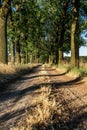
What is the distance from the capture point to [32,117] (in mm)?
6629

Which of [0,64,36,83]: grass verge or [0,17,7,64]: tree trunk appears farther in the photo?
[0,17,7,64]: tree trunk

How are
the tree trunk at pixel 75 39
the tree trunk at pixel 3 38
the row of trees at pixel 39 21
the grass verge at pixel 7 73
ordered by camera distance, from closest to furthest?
the grass verge at pixel 7 73
the tree trunk at pixel 3 38
the row of trees at pixel 39 21
the tree trunk at pixel 75 39

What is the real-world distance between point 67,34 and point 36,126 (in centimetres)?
4348

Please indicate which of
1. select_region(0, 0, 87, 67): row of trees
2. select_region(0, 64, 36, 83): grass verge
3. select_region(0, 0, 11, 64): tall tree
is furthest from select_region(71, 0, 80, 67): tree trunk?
select_region(0, 0, 11, 64): tall tree

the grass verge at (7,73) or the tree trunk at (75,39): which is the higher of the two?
the tree trunk at (75,39)

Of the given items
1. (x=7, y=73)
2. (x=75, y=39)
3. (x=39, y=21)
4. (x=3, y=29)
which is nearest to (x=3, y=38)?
(x=3, y=29)

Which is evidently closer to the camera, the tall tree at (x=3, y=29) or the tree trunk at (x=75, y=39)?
the tall tree at (x=3, y=29)

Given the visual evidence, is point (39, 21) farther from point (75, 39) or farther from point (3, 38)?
point (3, 38)

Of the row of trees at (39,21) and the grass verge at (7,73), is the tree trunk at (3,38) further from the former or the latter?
the grass verge at (7,73)

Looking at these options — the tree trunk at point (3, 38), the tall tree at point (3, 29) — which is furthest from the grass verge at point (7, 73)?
the tree trunk at point (3, 38)

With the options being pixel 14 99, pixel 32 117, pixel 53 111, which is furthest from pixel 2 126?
pixel 14 99

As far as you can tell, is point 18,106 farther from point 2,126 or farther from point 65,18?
point 65,18

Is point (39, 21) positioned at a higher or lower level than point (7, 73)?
higher

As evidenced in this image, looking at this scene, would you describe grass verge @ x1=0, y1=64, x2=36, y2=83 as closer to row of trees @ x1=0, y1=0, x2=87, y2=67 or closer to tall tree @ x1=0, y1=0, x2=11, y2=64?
tall tree @ x1=0, y1=0, x2=11, y2=64
